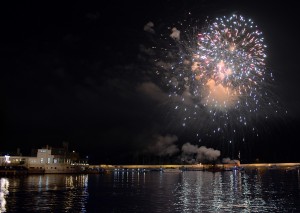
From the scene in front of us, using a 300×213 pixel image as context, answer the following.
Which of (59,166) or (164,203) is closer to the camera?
(164,203)

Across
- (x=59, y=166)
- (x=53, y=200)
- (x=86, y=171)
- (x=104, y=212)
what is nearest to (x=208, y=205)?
(x=104, y=212)

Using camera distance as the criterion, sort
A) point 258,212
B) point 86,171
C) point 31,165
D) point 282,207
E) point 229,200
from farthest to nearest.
Result: point 86,171
point 31,165
point 229,200
point 282,207
point 258,212

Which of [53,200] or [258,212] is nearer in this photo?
[258,212]

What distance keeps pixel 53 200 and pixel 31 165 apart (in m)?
98.1

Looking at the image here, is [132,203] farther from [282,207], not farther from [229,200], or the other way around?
[282,207]

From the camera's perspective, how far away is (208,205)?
45.2 metres

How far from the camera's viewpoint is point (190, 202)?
48375mm

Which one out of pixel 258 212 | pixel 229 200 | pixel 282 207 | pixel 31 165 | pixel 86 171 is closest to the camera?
pixel 258 212

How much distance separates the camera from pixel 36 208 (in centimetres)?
4122

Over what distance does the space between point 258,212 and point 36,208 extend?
24315 mm

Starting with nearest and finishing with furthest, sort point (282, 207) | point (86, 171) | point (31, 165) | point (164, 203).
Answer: point (282, 207), point (164, 203), point (31, 165), point (86, 171)

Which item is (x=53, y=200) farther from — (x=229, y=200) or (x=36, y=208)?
(x=229, y=200)

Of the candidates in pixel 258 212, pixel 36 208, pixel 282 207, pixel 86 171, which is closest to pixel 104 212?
pixel 36 208

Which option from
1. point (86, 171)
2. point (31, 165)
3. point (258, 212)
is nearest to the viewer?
point (258, 212)
